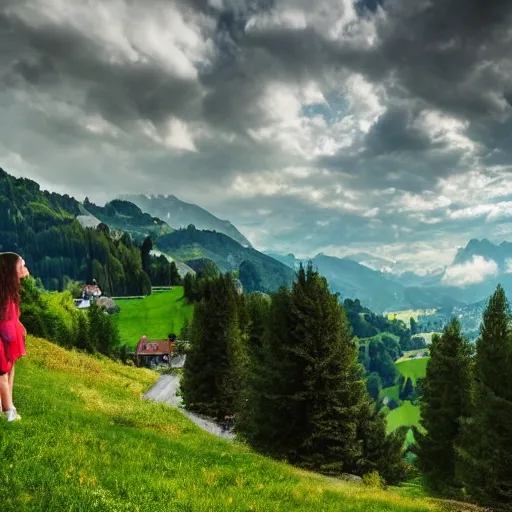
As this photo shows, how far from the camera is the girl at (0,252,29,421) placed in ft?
41.3

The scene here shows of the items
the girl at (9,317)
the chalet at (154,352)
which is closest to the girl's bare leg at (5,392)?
the girl at (9,317)

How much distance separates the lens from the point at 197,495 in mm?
10875

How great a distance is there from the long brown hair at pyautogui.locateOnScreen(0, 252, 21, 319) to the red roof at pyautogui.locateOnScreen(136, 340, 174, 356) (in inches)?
5473

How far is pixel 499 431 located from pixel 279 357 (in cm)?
1466

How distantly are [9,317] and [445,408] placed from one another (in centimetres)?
3804

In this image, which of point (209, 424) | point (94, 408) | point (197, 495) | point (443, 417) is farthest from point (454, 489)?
point (197, 495)

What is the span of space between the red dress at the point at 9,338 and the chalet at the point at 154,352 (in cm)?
13689

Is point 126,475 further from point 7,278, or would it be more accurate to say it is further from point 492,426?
point 492,426

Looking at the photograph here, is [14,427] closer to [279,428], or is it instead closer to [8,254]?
[8,254]

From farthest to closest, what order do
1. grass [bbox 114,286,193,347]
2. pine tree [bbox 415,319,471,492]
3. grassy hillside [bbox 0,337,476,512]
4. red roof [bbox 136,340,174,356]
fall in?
grass [bbox 114,286,193,347] < red roof [bbox 136,340,174,356] < pine tree [bbox 415,319,471,492] < grassy hillside [bbox 0,337,476,512]

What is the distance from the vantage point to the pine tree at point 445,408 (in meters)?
39.5

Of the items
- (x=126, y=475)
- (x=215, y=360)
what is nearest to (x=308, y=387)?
(x=126, y=475)

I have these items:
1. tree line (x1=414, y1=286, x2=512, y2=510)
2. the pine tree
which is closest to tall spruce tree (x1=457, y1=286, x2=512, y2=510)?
tree line (x1=414, y1=286, x2=512, y2=510)

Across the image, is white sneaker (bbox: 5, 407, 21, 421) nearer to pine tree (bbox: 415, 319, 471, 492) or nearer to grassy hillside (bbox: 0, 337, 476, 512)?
grassy hillside (bbox: 0, 337, 476, 512)
